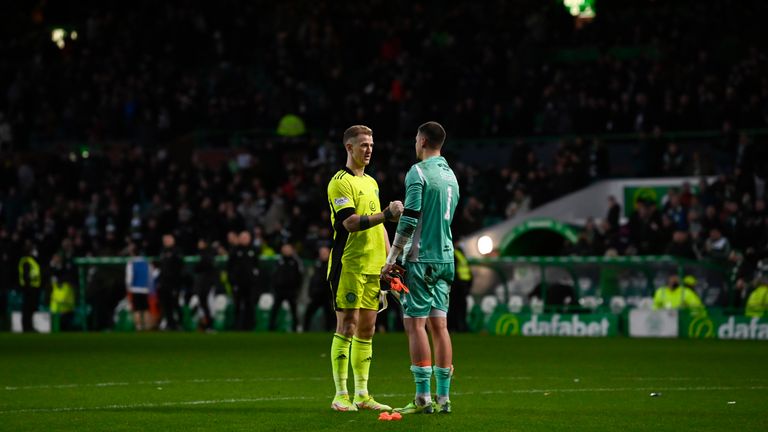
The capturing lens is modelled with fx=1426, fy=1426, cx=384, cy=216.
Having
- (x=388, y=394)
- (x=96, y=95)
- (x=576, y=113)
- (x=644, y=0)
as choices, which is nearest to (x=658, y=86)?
(x=576, y=113)

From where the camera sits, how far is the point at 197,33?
41.9 meters

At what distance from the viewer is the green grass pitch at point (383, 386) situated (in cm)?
1094

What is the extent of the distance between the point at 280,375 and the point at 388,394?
112 inches

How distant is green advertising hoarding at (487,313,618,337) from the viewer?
26438 mm

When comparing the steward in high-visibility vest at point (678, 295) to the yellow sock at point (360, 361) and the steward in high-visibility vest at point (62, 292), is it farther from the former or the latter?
the yellow sock at point (360, 361)

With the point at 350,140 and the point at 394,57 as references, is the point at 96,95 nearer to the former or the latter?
the point at 394,57

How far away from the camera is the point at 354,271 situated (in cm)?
1173

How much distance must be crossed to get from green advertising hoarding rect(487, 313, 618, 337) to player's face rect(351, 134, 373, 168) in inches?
608

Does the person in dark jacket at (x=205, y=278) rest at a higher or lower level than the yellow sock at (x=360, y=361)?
higher

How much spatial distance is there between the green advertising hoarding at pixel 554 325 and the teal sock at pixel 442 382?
15434 millimetres

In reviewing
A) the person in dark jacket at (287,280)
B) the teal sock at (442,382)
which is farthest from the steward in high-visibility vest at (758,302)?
the teal sock at (442,382)

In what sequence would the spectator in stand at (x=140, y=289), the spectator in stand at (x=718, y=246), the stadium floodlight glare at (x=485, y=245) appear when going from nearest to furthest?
the spectator in stand at (x=718, y=246) < the stadium floodlight glare at (x=485, y=245) < the spectator in stand at (x=140, y=289)

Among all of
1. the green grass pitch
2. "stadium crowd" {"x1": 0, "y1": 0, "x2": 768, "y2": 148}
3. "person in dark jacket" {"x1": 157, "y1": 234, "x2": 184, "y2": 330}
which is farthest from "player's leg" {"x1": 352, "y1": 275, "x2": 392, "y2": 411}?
"stadium crowd" {"x1": 0, "y1": 0, "x2": 768, "y2": 148}

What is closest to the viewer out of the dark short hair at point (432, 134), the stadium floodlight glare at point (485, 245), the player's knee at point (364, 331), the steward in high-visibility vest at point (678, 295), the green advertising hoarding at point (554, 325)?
the dark short hair at point (432, 134)
